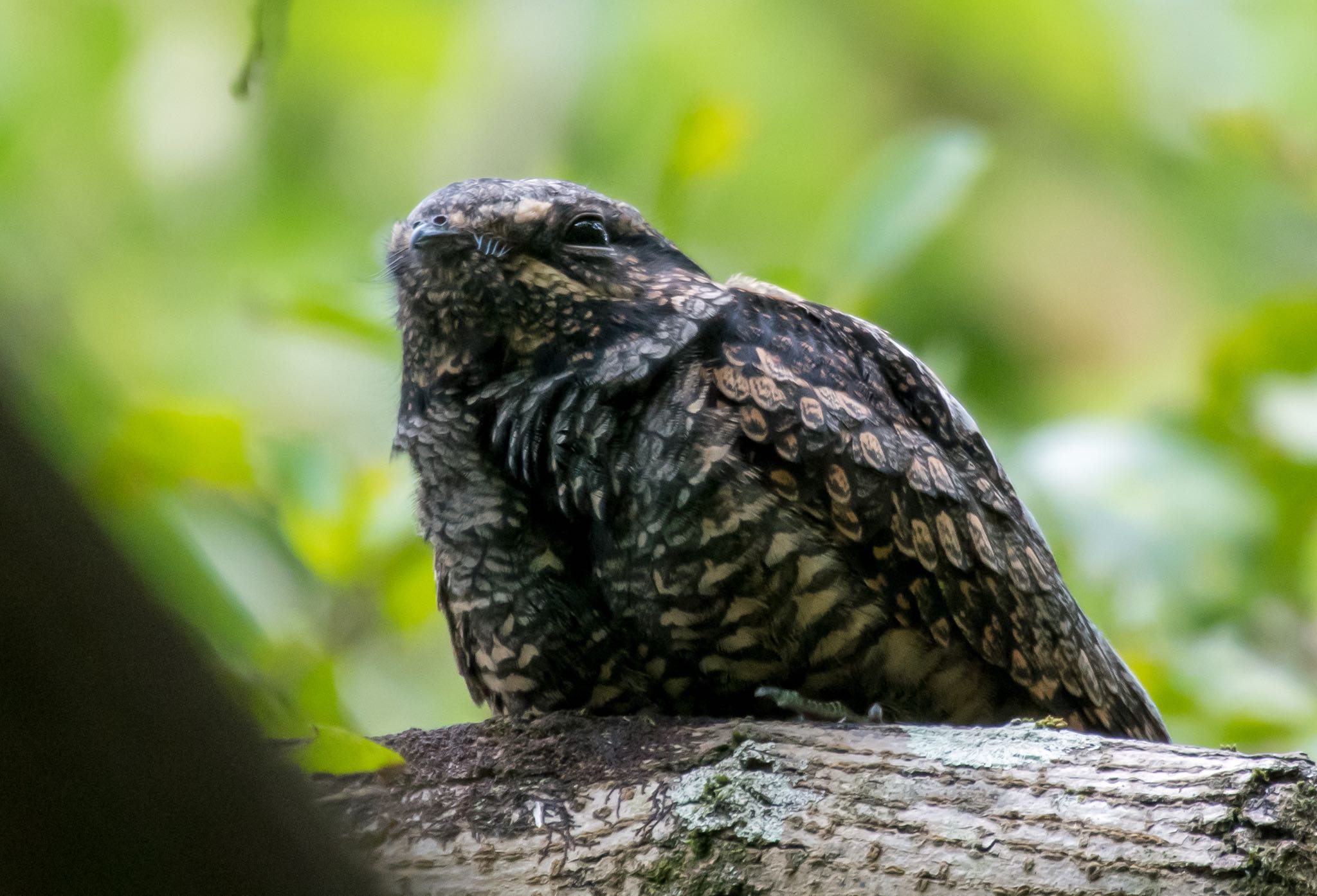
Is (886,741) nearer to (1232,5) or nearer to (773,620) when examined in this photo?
(773,620)

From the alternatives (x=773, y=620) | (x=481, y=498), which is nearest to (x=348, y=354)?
(x=481, y=498)

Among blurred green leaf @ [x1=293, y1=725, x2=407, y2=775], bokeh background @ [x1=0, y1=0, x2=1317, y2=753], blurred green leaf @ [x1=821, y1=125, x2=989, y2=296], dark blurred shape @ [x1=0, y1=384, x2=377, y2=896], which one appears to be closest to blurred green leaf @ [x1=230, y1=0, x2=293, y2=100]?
bokeh background @ [x1=0, y1=0, x2=1317, y2=753]

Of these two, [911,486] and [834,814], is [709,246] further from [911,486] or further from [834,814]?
[834,814]

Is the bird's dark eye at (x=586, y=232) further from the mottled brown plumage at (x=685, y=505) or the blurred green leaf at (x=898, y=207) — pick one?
the blurred green leaf at (x=898, y=207)

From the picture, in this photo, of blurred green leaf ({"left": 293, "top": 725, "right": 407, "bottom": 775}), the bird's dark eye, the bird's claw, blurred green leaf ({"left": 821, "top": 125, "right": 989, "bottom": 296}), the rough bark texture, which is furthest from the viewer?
blurred green leaf ({"left": 821, "top": 125, "right": 989, "bottom": 296})

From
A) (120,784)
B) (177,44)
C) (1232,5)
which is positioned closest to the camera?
(120,784)

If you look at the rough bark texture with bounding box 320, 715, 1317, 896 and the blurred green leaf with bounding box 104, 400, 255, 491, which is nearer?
the rough bark texture with bounding box 320, 715, 1317, 896

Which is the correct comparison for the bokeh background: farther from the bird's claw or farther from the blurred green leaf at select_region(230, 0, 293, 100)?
the bird's claw
